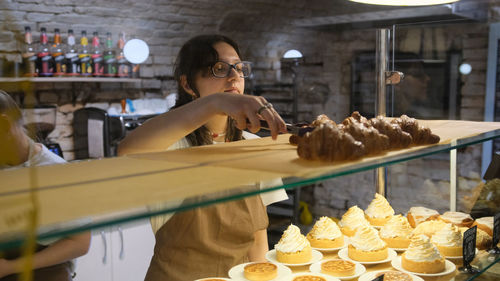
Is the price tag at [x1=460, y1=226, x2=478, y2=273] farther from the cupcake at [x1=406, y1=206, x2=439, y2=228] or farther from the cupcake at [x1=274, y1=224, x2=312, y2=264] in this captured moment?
the cupcake at [x1=274, y1=224, x2=312, y2=264]

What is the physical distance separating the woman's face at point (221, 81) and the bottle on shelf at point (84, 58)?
3.47 m

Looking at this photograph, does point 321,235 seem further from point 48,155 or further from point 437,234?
point 48,155

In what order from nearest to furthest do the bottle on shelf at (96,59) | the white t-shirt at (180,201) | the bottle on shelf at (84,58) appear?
the white t-shirt at (180,201), the bottle on shelf at (84,58), the bottle on shelf at (96,59)

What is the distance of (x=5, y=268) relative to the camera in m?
1.43

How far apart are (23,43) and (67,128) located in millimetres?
4986

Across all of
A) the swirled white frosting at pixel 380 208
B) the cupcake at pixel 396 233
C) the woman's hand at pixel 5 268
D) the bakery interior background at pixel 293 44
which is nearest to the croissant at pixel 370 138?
the cupcake at pixel 396 233

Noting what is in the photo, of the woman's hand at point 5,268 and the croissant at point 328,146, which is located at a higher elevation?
the croissant at point 328,146

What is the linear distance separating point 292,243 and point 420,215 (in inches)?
24.6

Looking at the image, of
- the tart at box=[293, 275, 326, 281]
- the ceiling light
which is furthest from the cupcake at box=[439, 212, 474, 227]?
the ceiling light

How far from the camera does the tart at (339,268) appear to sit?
1.39 metres

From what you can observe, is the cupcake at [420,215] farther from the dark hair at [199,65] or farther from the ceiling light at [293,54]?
the ceiling light at [293,54]

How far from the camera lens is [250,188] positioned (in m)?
0.69

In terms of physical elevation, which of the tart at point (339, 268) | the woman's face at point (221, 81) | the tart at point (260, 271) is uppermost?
the woman's face at point (221, 81)

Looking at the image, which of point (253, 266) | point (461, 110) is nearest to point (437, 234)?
point (253, 266)
